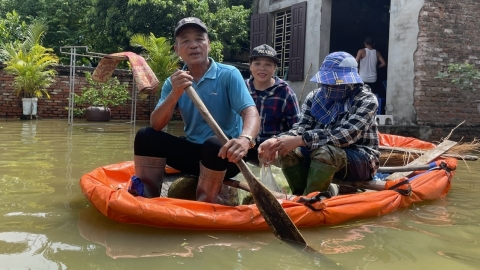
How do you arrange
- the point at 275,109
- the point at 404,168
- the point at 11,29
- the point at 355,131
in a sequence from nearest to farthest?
the point at 355,131 < the point at 404,168 < the point at 275,109 < the point at 11,29

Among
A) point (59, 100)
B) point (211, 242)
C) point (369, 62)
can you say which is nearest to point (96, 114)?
point (59, 100)

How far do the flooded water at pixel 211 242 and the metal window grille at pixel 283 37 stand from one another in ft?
26.5

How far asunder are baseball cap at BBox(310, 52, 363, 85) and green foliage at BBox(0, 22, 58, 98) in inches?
364

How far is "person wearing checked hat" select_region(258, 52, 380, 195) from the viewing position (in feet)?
9.58

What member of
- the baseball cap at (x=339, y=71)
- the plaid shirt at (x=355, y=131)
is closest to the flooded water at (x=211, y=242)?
the plaid shirt at (x=355, y=131)

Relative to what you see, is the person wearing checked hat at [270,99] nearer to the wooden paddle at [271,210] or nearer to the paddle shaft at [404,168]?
the paddle shaft at [404,168]

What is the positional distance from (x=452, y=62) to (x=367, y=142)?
536cm

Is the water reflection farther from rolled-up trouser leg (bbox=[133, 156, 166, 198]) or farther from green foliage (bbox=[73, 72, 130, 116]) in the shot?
green foliage (bbox=[73, 72, 130, 116])

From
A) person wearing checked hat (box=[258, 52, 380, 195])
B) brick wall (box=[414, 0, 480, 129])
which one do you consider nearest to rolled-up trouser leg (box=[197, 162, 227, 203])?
person wearing checked hat (box=[258, 52, 380, 195])

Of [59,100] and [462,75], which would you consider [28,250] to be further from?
[59,100]

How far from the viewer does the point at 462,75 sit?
7082mm

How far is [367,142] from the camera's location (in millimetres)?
3137

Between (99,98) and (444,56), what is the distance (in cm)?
785

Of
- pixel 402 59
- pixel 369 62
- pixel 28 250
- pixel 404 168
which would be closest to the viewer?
pixel 28 250
